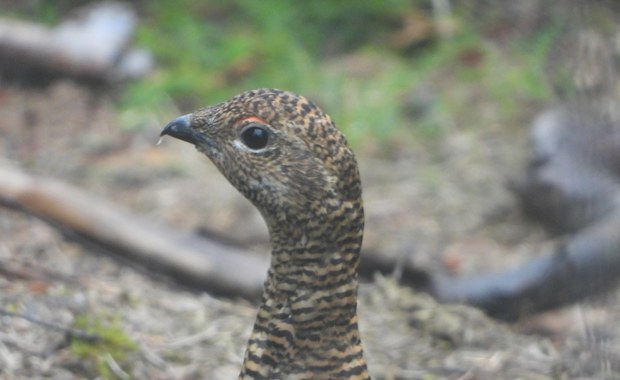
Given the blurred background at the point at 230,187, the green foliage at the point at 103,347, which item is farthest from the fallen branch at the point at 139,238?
the green foliage at the point at 103,347

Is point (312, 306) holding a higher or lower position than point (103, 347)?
lower

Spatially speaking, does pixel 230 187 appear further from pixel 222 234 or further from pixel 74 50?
pixel 74 50

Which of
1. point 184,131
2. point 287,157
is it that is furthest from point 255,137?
point 184,131

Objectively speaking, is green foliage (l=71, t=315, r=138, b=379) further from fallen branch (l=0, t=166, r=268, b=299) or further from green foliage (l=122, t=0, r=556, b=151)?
green foliage (l=122, t=0, r=556, b=151)

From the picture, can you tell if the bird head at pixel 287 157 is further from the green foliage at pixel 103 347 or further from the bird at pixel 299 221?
the green foliage at pixel 103 347

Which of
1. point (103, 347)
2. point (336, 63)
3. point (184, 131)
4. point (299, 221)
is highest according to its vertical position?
point (336, 63)

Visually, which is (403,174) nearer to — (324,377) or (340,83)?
(340,83)

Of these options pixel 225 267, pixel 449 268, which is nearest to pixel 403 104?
pixel 449 268
